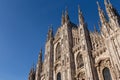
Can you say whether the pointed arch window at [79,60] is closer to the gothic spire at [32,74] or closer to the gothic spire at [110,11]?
the gothic spire at [110,11]

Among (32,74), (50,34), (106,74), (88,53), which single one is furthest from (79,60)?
(32,74)

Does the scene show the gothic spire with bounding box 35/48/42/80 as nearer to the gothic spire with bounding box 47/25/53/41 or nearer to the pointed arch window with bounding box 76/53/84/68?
the gothic spire with bounding box 47/25/53/41

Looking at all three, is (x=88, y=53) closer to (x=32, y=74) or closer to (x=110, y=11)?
(x=110, y=11)

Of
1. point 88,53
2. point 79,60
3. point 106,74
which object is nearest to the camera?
point 106,74

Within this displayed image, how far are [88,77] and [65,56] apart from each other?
25.7 feet

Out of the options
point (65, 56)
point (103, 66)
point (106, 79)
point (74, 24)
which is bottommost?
point (106, 79)

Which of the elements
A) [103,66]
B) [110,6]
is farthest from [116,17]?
[103,66]

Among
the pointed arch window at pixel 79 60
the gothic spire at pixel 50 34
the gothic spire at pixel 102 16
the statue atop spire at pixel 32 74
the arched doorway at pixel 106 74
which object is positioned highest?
the gothic spire at pixel 50 34

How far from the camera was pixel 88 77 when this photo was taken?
Result: 73.8 ft

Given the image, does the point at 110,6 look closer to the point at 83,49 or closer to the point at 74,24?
the point at 83,49

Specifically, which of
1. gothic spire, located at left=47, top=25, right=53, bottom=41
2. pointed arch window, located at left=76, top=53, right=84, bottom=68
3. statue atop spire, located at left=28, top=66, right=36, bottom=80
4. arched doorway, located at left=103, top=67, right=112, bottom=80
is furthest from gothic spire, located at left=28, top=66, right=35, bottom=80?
arched doorway, located at left=103, top=67, right=112, bottom=80

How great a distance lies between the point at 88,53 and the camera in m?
24.6

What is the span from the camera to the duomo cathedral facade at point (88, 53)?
21219 mm

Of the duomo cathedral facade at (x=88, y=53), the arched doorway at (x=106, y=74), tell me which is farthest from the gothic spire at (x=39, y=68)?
the arched doorway at (x=106, y=74)
